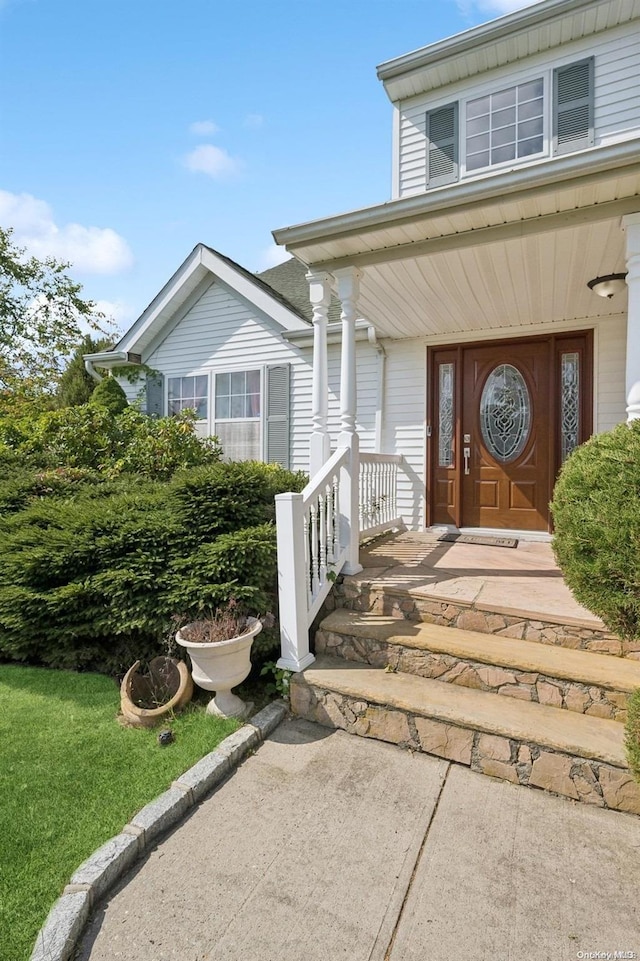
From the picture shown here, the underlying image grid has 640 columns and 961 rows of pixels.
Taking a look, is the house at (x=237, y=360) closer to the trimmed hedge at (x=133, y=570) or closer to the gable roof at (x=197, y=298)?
the gable roof at (x=197, y=298)

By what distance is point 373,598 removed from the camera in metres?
3.33

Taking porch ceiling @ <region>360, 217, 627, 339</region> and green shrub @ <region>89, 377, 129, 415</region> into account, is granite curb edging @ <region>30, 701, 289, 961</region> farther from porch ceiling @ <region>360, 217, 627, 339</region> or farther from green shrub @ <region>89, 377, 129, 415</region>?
green shrub @ <region>89, 377, 129, 415</region>

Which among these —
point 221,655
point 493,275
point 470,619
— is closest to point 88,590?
point 221,655

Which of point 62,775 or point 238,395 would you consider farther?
point 238,395

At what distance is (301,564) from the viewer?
2889 mm

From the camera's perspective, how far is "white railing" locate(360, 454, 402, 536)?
4.68 meters

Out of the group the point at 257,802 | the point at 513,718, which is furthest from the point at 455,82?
the point at 257,802

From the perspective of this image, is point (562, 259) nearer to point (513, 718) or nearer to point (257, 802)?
point (513, 718)

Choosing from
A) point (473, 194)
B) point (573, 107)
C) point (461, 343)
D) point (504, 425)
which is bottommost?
point (504, 425)

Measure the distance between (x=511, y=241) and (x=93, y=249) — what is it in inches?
697

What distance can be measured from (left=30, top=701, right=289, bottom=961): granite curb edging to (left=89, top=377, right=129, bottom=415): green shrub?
6.24 m

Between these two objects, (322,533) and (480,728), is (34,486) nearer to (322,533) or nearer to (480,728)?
(322,533)

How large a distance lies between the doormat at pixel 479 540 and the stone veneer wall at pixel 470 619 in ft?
6.32

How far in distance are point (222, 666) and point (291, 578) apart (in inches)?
25.0
